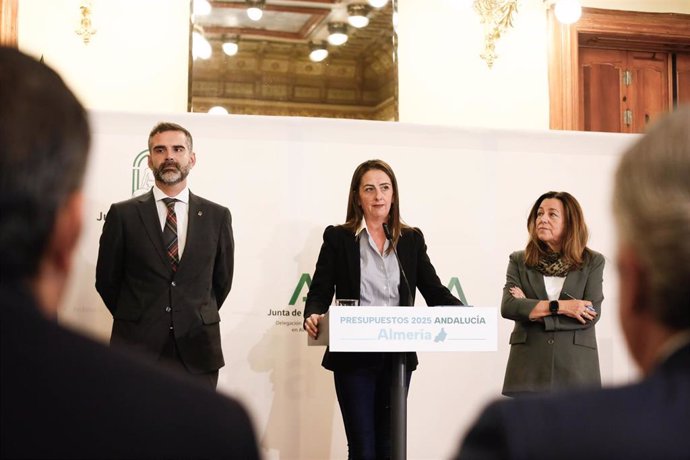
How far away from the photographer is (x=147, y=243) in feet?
14.5

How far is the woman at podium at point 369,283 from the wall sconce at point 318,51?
2266 mm

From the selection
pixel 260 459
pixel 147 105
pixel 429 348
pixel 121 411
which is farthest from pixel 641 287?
pixel 147 105

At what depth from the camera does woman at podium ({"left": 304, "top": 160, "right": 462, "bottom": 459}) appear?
4.03 metres

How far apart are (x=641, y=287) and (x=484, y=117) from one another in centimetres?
607

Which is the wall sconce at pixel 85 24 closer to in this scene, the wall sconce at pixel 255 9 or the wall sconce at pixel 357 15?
the wall sconce at pixel 255 9

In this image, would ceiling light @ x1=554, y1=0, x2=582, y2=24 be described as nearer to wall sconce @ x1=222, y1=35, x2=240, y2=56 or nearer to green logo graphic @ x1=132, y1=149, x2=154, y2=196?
wall sconce @ x1=222, y1=35, x2=240, y2=56

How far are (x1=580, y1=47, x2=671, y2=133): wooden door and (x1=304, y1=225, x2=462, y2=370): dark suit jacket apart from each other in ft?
10.6

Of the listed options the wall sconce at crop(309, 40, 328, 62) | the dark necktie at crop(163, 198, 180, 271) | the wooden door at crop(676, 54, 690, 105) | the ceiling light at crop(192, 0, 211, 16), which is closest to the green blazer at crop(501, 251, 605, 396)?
the dark necktie at crop(163, 198, 180, 271)

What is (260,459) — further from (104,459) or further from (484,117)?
(484,117)

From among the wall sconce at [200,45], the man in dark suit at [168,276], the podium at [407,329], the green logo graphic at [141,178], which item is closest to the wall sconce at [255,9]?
the wall sconce at [200,45]

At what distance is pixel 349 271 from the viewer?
14.1ft

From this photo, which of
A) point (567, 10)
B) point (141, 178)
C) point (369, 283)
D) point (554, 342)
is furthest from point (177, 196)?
point (567, 10)

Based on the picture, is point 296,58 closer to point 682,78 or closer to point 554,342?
point 554,342

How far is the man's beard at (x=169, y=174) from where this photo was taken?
462cm
